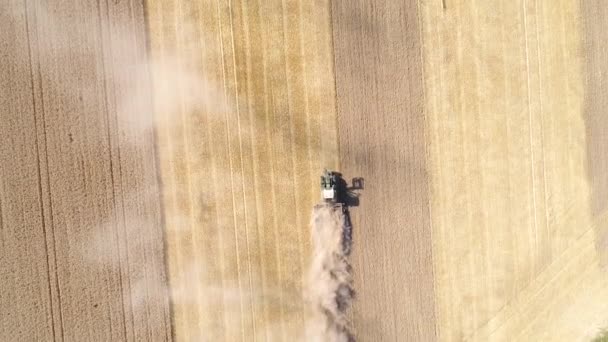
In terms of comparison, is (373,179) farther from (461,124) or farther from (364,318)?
(364,318)

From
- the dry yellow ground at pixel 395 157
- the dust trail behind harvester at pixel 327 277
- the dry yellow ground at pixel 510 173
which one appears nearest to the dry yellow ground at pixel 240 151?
the dry yellow ground at pixel 395 157

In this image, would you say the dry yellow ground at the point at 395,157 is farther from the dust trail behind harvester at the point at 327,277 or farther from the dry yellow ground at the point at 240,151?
the dust trail behind harvester at the point at 327,277

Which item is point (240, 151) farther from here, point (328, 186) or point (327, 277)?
point (327, 277)

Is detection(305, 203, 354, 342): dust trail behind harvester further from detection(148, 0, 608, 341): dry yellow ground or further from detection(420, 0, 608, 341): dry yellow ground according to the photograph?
detection(420, 0, 608, 341): dry yellow ground

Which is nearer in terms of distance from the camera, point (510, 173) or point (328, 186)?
point (328, 186)

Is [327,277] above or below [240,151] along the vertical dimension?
below

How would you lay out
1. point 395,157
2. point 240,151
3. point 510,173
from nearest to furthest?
point 240,151
point 395,157
point 510,173

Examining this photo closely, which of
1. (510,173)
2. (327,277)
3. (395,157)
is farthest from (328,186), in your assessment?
(510,173)
